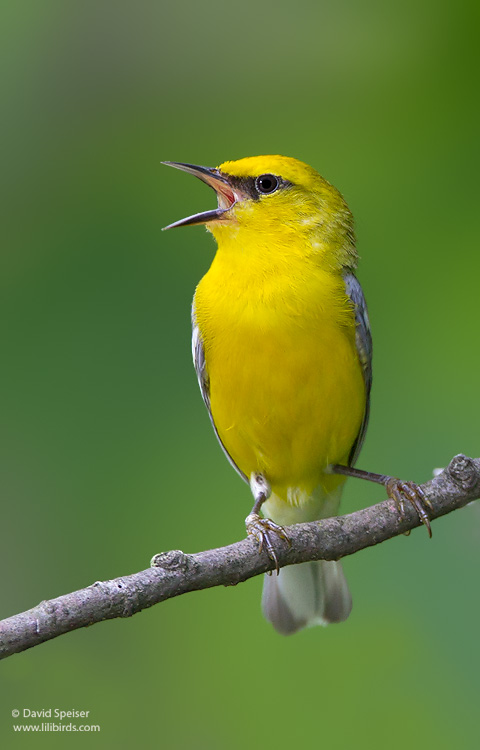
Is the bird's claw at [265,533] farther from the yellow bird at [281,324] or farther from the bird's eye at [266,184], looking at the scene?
the bird's eye at [266,184]

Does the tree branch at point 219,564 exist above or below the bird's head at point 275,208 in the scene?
below

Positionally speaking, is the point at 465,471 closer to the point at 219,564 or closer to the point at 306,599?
the point at 219,564

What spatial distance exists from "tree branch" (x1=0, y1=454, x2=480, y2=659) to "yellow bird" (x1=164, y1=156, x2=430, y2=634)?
0.52 ft

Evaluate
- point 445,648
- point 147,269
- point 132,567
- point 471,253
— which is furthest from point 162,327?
point 445,648

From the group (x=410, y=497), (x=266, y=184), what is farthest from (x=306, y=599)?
(x=266, y=184)

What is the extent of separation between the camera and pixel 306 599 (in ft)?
17.3

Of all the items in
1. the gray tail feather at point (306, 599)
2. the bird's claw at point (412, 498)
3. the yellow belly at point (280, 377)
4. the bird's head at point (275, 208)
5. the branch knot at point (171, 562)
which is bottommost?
the branch knot at point (171, 562)

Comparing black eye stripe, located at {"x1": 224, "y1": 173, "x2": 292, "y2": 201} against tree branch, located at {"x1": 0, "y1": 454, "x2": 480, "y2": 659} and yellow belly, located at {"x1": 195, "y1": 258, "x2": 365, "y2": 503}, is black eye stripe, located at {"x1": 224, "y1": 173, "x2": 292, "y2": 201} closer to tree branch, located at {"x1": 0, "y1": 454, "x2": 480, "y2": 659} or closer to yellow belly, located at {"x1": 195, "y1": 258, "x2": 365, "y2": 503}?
yellow belly, located at {"x1": 195, "y1": 258, "x2": 365, "y2": 503}

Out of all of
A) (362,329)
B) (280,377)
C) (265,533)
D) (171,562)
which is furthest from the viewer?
(362,329)

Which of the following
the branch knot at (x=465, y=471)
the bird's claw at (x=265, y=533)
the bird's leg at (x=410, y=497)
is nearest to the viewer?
the bird's claw at (x=265, y=533)

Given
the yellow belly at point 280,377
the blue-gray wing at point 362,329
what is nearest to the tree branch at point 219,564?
the yellow belly at point 280,377

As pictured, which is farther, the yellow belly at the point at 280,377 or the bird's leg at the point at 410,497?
the yellow belly at the point at 280,377

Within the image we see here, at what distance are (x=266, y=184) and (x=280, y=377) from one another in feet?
3.14

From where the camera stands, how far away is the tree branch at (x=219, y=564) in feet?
9.78
